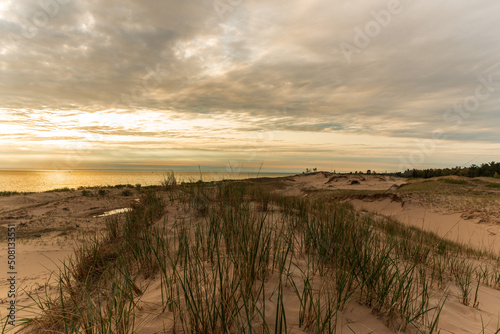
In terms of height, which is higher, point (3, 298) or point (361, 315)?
point (361, 315)

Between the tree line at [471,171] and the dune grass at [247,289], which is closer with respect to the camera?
the dune grass at [247,289]

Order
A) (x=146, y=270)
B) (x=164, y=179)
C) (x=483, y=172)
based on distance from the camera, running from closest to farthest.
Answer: (x=146, y=270), (x=164, y=179), (x=483, y=172)

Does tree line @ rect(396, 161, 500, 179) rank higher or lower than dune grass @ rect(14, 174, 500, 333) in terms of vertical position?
higher

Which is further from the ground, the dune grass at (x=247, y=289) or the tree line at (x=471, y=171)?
the tree line at (x=471, y=171)

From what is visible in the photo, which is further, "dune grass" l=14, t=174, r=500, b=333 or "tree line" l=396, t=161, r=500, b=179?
"tree line" l=396, t=161, r=500, b=179

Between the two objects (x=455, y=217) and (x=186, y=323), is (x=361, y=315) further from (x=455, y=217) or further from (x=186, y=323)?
(x=455, y=217)

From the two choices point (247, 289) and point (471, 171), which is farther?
point (471, 171)

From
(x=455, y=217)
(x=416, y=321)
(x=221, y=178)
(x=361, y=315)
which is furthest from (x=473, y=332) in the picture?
(x=455, y=217)

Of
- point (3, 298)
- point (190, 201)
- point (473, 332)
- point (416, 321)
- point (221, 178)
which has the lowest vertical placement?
point (3, 298)

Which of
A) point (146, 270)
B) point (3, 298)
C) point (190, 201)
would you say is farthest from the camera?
point (190, 201)

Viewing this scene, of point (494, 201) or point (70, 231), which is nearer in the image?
point (70, 231)

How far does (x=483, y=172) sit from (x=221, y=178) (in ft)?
91.1

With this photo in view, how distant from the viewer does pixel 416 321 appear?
7.20 feet

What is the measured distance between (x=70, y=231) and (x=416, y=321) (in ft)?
26.6
